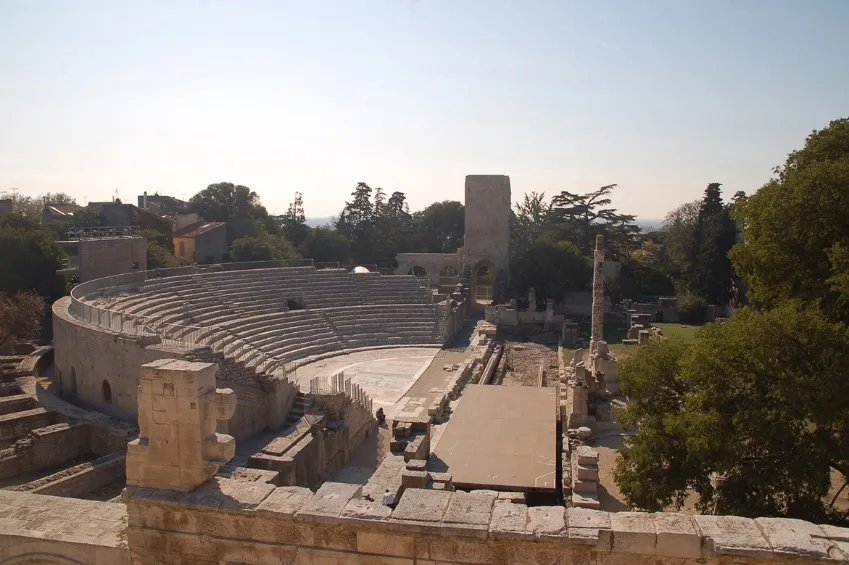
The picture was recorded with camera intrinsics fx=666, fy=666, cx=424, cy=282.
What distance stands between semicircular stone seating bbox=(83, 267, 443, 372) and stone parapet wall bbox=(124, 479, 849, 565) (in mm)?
14134

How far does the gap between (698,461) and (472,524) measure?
5.92 metres

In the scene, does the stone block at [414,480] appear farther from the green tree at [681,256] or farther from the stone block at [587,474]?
the green tree at [681,256]

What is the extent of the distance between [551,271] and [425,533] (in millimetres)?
35122

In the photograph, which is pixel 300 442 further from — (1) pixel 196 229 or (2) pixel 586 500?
(1) pixel 196 229

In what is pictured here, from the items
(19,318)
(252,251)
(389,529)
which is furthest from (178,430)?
(252,251)

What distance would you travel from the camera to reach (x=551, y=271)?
39406mm

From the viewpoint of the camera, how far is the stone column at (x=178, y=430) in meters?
5.98

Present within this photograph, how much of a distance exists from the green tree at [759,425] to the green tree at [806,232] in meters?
0.85

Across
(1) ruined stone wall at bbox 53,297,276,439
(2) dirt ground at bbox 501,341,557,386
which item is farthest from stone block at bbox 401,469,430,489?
(2) dirt ground at bbox 501,341,557,386

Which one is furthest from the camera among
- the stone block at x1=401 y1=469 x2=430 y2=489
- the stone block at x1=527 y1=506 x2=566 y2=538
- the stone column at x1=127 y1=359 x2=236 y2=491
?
the stone block at x1=401 y1=469 x2=430 y2=489

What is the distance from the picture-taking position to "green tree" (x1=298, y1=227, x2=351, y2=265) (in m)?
47.5

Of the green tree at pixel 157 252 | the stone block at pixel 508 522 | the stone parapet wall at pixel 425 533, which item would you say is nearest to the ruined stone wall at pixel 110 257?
the green tree at pixel 157 252

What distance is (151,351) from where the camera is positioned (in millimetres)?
16000

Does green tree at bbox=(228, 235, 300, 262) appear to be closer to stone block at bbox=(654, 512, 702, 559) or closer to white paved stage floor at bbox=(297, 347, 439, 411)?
white paved stage floor at bbox=(297, 347, 439, 411)
